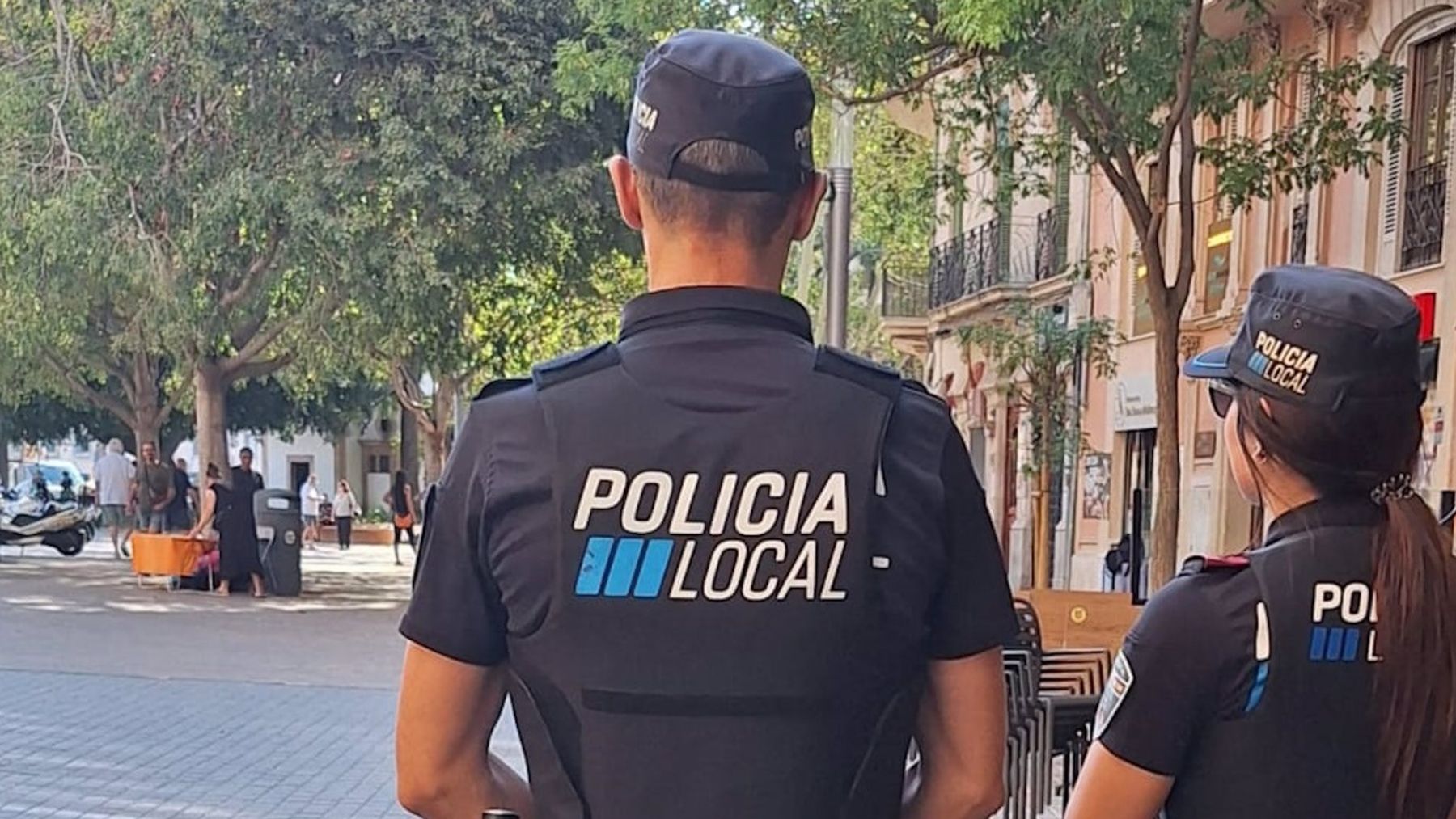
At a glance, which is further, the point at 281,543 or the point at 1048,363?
the point at 281,543

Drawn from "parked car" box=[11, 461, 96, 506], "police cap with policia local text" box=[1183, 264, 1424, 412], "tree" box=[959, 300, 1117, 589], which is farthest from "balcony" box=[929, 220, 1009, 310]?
"police cap with policia local text" box=[1183, 264, 1424, 412]

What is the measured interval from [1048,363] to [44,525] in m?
15.3

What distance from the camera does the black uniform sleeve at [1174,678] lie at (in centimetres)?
195

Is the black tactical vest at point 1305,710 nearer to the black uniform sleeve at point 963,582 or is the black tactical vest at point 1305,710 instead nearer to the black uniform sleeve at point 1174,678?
the black uniform sleeve at point 1174,678

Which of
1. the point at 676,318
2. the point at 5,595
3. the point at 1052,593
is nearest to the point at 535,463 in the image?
the point at 676,318

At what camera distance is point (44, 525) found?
22047 millimetres

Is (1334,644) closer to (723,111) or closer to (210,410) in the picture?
(723,111)

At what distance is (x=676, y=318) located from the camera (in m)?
1.85

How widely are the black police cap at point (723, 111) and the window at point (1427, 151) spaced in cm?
1102

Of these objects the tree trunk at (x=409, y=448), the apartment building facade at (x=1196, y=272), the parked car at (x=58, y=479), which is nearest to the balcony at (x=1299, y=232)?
the apartment building facade at (x=1196, y=272)

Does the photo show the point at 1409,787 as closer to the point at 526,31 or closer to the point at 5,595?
the point at 526,31

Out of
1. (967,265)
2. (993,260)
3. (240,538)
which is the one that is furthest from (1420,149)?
(240,538)

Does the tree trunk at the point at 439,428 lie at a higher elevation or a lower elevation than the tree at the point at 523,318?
lower

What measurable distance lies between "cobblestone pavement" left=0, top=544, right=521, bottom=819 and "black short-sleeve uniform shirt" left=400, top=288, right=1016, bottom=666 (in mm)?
233
